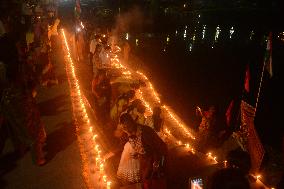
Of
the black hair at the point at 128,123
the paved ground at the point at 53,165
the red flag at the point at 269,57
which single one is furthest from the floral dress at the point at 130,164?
the red flag at the point at 269,57

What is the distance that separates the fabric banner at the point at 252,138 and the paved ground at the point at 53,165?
408 cm

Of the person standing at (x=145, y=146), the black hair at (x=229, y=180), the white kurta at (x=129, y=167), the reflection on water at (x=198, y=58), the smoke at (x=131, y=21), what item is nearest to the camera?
the black hair at (x=229, y=180)

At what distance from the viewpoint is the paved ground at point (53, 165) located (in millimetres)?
6059


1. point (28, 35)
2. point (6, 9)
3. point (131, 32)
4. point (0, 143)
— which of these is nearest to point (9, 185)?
point (0, 143)

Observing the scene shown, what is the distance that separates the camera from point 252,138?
7617 millimetres

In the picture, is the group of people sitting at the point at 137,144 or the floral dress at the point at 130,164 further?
the floral dress at the point at 130,164

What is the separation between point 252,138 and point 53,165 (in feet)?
15.3

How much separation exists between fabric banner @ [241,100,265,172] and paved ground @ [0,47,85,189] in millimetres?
4084

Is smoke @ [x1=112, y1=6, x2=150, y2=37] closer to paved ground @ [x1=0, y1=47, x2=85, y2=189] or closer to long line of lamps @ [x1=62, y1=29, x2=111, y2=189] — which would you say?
long line of lamps @ [x1=62, y1=29, x2=111, y2=189]

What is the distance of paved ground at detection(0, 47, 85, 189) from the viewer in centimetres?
606

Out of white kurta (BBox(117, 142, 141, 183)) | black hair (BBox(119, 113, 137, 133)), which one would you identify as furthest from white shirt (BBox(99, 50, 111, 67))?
black hair (BBox(119, 113, 137, 133))

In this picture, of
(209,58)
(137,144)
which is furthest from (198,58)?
(137,144)

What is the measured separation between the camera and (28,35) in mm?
10695

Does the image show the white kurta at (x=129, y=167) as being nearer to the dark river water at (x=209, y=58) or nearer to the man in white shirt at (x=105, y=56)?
the dark river water at (x=209, y=58)
